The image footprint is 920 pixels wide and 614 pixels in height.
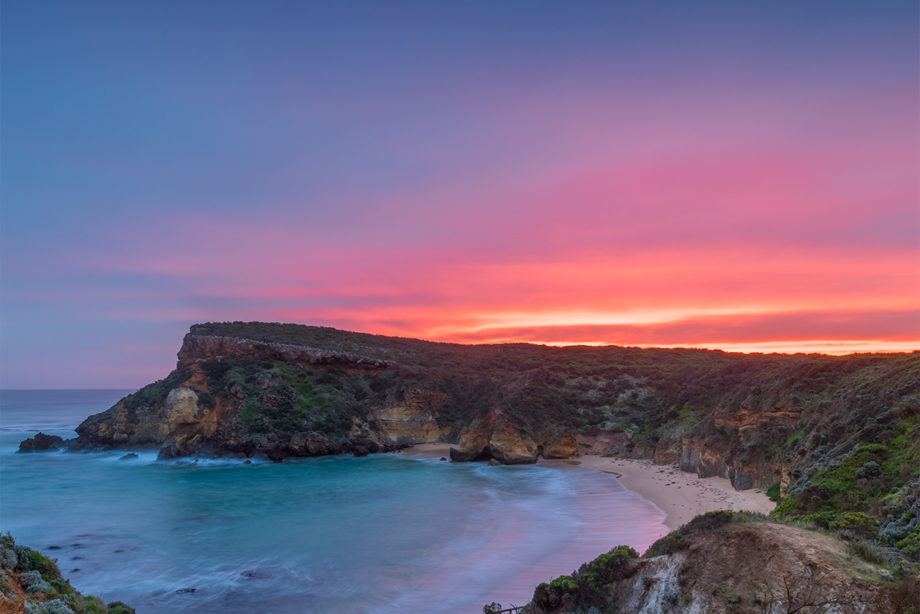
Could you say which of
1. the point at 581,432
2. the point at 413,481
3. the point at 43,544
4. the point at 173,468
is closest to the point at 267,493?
the point at 413,481

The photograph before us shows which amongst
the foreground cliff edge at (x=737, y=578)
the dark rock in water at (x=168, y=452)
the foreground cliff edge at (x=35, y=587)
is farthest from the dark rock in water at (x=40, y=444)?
the foreground cliff edge at (x=737, y=578)

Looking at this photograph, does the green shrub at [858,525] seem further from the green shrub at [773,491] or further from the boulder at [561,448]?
the boulder at [561,448]

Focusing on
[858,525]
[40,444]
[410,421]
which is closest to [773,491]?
[858,525]

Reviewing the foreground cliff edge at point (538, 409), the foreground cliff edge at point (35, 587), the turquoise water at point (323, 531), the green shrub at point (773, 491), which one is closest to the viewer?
the foreground cliff edge at point (35, 587)

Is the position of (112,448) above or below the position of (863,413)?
below

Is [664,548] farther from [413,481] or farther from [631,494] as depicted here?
[413,481]

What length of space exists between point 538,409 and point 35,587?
44.7 meters

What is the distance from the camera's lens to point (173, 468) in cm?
4797

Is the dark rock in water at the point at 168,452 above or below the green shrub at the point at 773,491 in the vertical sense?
below

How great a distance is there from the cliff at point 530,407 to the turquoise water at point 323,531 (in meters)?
5.82

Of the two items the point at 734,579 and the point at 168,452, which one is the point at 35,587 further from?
the point at 168,452

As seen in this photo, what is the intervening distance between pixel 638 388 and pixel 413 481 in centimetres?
2785

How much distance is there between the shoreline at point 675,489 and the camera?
75.7 feet

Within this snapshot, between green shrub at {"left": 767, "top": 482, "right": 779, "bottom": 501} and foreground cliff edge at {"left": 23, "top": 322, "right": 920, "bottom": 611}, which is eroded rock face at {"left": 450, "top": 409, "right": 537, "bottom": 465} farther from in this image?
green shrub at {"left": 767, "top": 482, "right": 779, "bottom": 501}
